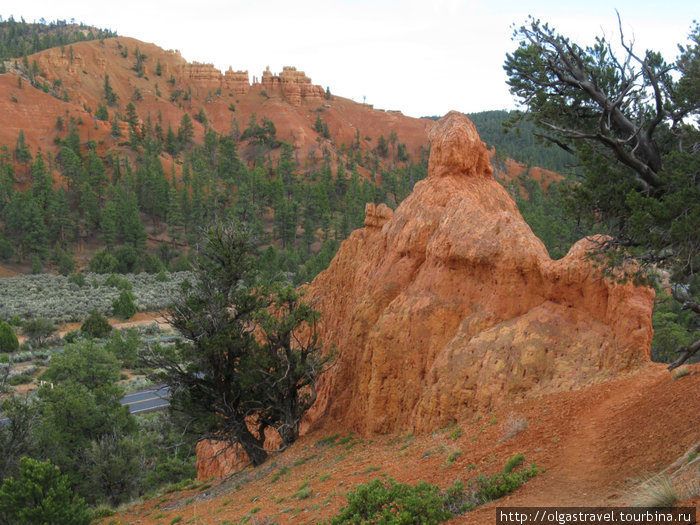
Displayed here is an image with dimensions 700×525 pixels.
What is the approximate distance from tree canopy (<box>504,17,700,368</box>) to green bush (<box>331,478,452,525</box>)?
4.11 m

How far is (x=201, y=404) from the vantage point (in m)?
16.6

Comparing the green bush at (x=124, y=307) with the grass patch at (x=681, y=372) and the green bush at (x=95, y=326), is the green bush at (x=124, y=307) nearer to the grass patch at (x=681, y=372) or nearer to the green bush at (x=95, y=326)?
the green bush at (x=95, y=326)

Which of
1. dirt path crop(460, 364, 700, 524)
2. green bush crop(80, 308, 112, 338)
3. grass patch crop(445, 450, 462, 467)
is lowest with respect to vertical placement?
green bush crop(80, 308, 112, 338)

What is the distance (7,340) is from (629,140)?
46400mm

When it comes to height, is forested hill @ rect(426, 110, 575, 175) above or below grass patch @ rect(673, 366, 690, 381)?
above

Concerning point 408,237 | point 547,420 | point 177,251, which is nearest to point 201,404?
point 408,237

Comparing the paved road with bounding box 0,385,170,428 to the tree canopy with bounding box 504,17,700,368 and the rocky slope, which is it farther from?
the rocky slope

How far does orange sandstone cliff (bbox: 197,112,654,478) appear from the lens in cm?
1120

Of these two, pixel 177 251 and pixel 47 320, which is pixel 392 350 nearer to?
pixel 47 320

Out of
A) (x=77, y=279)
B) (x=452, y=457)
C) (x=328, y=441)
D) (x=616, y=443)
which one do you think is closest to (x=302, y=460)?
(x=328, y=441)

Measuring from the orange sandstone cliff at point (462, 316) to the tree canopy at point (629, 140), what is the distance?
1.43m

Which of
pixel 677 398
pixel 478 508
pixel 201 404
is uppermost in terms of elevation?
pixel 677 398

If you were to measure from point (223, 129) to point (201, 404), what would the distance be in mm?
117232

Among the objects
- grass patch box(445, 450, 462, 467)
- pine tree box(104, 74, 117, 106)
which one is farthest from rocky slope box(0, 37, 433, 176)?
grass patch box(445, 450, 462, 467)
